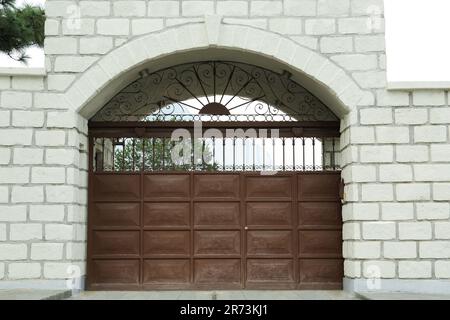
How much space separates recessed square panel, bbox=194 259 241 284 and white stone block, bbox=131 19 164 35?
133 inches

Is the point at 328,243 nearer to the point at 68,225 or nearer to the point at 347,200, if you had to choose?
the point at 347,200

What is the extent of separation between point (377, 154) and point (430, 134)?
0.77m

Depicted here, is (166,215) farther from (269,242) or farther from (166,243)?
(269,242)

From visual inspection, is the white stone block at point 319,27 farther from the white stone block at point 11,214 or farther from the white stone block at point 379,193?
the white stone block at point 11,214

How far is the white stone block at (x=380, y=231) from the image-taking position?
325 inches

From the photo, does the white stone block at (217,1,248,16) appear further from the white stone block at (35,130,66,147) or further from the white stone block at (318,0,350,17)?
the white stone block at (35,130,66,147)

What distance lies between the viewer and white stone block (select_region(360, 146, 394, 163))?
8.41 meters

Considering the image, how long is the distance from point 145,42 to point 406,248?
449 cm

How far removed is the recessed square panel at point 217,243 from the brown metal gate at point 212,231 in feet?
0.05

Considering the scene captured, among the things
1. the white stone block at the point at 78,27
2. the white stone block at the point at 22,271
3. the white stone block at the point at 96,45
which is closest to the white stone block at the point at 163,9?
the white stone block at the point at 96,45

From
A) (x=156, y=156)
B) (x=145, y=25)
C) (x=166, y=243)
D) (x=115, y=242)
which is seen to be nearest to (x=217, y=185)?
(x=156, y=156)

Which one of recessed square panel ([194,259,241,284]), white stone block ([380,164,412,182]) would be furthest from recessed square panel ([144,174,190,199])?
white stone block ([380,164,412,182])

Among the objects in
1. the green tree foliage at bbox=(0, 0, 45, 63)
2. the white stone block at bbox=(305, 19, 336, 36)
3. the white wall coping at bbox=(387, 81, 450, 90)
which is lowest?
the white wall coping at bbox=(387, 81, 450, 90)

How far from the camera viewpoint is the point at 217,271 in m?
9.11
